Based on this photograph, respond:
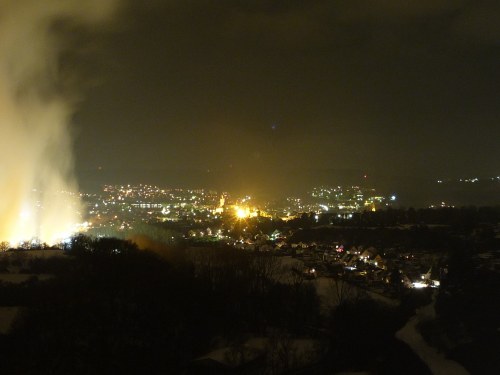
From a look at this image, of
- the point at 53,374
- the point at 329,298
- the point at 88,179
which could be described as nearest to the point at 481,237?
the point at 329,298

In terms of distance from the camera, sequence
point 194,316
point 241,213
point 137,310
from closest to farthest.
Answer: point 137,310 → point 194,316 → point 241,213

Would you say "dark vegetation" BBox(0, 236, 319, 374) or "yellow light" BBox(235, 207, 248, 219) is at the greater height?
"yellow light" BBox(235, 207, 248, 219)

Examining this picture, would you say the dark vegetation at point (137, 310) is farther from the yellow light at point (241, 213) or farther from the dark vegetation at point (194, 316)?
the yellow light at point (241, 213)

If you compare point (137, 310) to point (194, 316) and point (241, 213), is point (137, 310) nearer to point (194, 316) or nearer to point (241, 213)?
point (194, 316)

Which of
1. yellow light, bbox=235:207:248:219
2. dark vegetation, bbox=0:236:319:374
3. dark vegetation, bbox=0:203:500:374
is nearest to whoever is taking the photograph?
dark vegetation, bbox=0:236:319:374

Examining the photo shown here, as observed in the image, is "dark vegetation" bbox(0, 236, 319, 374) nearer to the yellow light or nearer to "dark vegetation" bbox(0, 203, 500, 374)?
"dark vegetation" bbox(0, 203, 500, 374)

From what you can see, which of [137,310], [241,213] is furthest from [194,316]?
[241,213]

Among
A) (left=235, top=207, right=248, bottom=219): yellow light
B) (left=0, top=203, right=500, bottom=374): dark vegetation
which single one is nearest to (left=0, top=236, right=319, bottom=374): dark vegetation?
(left=0, top=203, right=500, bottom=374): dark vegetation

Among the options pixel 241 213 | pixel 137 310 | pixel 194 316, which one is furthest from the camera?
pixel 241 213

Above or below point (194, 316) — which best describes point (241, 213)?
above

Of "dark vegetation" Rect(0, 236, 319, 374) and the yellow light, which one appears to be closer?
"dark vegetation" Rect(0, 236, 319, 374)

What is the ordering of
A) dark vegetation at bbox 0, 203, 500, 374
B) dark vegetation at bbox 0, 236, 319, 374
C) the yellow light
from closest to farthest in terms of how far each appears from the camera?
dark vegetation at bbox 0, 236, 319, 374 < dark vegetation at bbox 0, 203, 500, 374 < the yellow light

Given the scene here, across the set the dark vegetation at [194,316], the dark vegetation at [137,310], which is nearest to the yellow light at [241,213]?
the dark vegetation at [194,316]

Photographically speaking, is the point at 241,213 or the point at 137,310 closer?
the point at 137,310
